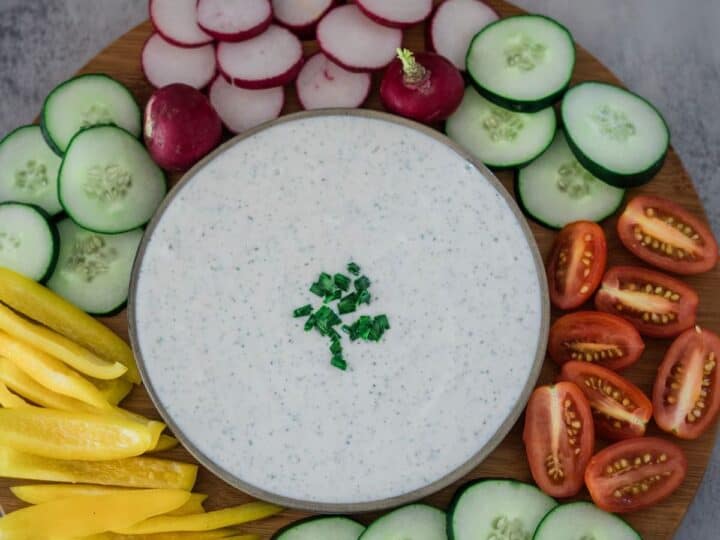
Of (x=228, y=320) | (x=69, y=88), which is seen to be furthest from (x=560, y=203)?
(x=69, y=88)

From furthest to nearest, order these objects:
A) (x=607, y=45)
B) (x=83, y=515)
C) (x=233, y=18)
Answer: (x=607, y=45), (x=233, y=18), (x=83, y=515)

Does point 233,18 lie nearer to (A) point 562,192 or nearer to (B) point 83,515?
(A) point 562,192

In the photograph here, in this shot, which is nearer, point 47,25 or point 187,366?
point 187,366

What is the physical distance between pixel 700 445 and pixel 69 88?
169 centimetres

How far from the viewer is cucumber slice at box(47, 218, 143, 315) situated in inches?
96.7

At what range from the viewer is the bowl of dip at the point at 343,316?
2.29 metres

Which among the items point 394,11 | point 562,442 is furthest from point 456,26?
point 562,442

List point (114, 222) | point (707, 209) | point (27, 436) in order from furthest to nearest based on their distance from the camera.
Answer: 1. point (707, 209)
2. point (114, 222)
3. point (27, 436)

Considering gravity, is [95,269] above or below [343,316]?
below

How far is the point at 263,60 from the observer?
98.2 inches

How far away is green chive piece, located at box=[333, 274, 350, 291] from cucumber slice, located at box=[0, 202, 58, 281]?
0.66 meters

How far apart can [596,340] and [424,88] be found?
69cm

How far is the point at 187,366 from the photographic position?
7.64 ft

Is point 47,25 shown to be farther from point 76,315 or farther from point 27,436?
point 27,436
